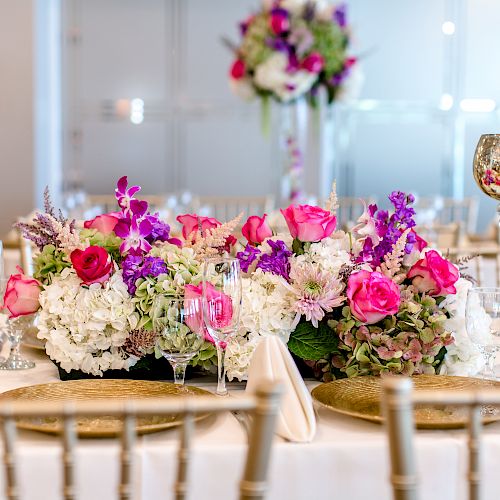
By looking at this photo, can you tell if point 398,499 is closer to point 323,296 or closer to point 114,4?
point 323,296

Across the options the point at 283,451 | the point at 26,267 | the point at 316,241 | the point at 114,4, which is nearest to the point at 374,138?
the point at 114,4

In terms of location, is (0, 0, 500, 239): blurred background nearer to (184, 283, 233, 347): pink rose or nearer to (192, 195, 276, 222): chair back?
(192, 195, 276, 222): chair back

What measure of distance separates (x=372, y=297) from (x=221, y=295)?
26 centimetres

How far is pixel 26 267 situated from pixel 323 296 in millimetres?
1329

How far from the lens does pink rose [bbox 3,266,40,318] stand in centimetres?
171

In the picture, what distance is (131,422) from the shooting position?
3.02 ft

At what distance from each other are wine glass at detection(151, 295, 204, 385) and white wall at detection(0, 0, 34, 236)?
434 cm

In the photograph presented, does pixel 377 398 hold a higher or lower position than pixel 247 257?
lower

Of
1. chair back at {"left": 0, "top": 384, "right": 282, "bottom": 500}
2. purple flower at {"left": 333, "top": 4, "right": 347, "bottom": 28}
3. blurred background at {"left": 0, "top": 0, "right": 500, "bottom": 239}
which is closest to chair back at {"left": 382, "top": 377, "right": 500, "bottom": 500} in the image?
chair back at {"left": 0, "top": 384, "right": 282, "bottom": 500}

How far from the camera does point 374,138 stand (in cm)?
723

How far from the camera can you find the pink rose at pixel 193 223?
1.80 m

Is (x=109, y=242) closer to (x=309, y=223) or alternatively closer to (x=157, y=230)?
(x=157, y=230)

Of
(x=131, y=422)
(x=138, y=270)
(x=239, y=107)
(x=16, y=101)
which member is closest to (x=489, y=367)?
(x=138, y=270)

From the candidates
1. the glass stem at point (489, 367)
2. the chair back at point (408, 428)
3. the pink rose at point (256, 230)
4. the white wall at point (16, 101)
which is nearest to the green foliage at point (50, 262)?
the pink rose at point (256, 230)
